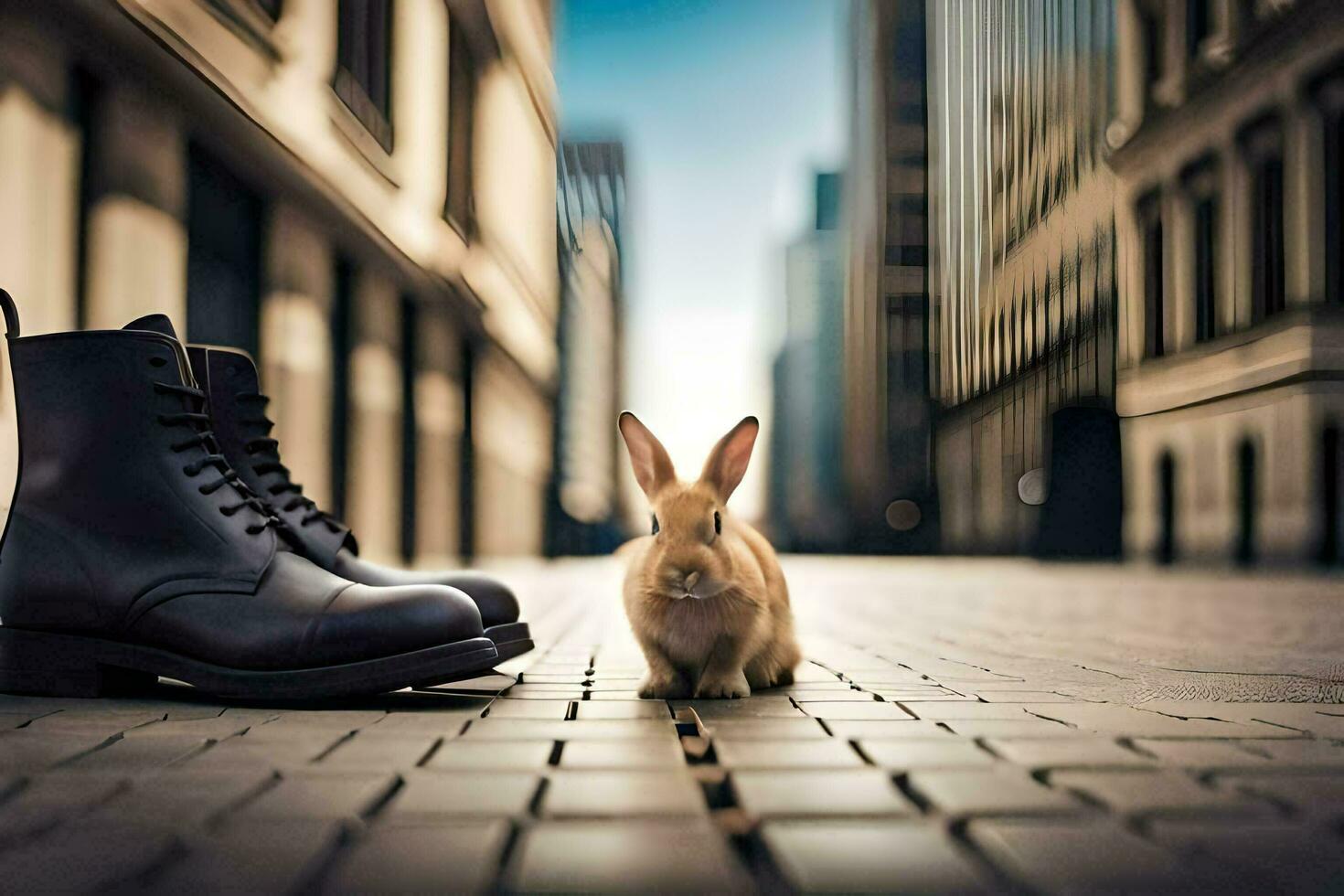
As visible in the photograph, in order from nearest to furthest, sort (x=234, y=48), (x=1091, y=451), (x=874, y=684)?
1. (x=874, y=684)
2. (x=234, y=48)
3. (x=1091, y=451)

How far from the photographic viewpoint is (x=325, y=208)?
20.7ft

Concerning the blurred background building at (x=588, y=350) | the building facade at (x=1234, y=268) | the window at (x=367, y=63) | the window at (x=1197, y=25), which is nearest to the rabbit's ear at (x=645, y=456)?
the blurred background building at (x=588, y=350)

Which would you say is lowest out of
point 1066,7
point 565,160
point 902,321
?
point 565,160

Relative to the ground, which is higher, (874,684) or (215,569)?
(215,569)

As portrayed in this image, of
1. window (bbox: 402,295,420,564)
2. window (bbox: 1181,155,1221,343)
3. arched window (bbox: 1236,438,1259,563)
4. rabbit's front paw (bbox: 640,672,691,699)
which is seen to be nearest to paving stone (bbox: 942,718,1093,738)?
rabbit's front paw (bbox: 640,672,691,699)

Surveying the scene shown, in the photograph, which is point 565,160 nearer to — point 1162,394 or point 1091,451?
point 1091,451

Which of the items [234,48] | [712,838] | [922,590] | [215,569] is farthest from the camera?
[922,590]

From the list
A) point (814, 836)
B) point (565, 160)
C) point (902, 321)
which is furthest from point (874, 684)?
point (902, 321)

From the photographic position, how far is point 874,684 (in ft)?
6.93

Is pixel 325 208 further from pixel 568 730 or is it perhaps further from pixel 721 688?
pixel 568 730

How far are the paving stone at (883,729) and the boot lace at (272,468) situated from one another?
1.17 m

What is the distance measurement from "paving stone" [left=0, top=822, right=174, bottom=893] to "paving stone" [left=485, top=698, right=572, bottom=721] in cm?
74

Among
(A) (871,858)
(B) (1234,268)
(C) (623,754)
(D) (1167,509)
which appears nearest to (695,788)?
(C) (623,754)

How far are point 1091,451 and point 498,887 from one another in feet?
49.0
